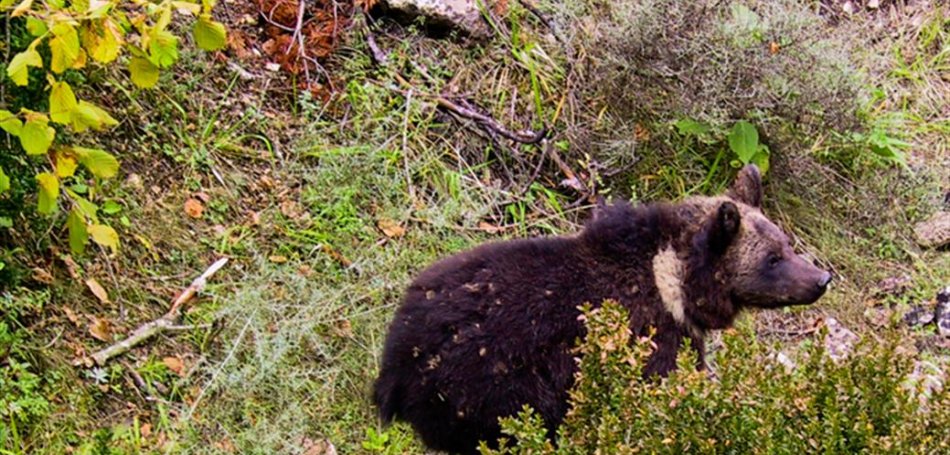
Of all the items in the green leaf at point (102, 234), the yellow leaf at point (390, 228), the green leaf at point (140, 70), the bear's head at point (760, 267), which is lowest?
the yellow leaf at point (390, 228)

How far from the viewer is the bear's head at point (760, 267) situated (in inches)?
207

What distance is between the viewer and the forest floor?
545cm

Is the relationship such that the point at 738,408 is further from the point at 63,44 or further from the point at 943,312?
the point at 943,312

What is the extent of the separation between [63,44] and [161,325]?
1.83m

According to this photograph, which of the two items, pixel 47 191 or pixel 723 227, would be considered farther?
pixel 723 227

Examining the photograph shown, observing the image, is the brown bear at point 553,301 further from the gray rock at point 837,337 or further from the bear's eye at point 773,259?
the gray rock at point 837,337

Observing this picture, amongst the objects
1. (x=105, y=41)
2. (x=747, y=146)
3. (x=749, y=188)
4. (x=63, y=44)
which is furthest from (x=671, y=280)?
(x=63, y=44)

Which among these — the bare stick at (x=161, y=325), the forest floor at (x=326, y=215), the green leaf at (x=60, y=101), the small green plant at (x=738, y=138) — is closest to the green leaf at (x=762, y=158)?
the small green plant at (x=738, y=138)

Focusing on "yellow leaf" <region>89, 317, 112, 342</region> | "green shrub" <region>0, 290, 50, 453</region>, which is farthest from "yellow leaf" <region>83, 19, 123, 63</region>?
"yellow leaf" <region>89, 317, 112, 342</region>

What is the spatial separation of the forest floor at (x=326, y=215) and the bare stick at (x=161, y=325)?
0.04 meters

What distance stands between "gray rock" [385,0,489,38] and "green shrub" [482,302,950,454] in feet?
12.4

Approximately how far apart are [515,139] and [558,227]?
55 centimetres

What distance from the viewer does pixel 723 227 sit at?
5.17 metres

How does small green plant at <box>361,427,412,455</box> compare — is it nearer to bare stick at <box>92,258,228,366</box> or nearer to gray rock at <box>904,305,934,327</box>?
bare stick at <box>92,258,228,366</box>
